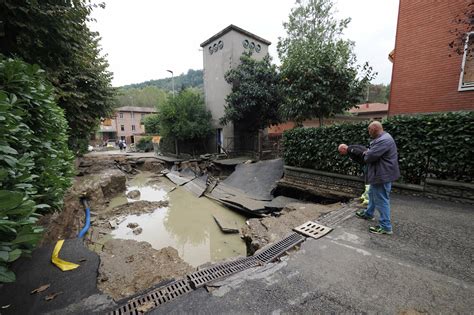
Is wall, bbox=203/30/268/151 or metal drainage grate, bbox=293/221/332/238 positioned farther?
wall, bbox=203/30/268/151

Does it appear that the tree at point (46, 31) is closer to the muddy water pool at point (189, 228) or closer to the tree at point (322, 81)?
the muddy water pool at point (189, 228)

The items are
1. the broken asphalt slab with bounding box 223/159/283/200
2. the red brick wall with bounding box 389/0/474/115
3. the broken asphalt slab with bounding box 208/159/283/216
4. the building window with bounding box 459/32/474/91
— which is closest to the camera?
the building window with bounding box 459/32/474/91

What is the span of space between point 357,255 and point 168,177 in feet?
36.9

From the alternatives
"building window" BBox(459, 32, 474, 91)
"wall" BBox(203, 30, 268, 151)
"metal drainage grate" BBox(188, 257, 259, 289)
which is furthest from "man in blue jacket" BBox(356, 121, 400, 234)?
"wall" BBox(203, 30, 268, 151)

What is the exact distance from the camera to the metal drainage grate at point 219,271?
210cm

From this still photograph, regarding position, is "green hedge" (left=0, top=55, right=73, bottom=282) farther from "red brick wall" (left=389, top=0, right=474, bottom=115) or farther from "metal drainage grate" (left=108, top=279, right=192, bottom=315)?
"red brick wall" (left=389, top=0, right=474, bottom=115)

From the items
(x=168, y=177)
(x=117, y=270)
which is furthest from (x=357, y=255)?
(x=168, y=177)

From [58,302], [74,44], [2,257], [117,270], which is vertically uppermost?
[74,44]

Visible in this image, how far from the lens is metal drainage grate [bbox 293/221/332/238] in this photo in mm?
3012

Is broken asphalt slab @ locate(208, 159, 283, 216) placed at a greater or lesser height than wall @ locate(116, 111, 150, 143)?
lesser

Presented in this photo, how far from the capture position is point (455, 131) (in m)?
3.96

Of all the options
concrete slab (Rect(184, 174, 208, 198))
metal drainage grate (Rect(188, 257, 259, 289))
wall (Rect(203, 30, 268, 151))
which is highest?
wall (Rect(203, 30, 268, 151))

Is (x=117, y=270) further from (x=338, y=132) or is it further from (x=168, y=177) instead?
(x=168, y=177)

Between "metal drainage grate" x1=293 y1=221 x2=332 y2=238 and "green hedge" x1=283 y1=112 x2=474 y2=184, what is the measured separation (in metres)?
2.94
